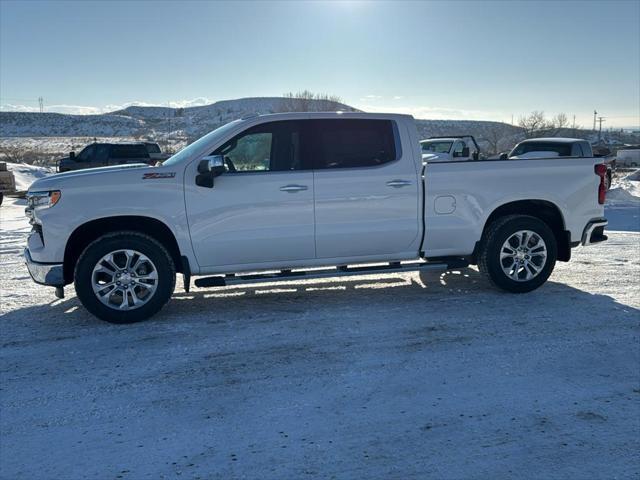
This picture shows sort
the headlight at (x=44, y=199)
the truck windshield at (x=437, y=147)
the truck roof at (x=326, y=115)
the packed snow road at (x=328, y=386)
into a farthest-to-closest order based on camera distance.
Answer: the truck windshield at (x=437, y=147) → the truck roof at (x=326, y=115) → the headlight at (x=44, y=199) → the packed snow road at (x=328, y=386)

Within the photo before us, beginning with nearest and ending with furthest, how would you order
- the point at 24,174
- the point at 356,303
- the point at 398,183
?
1. the point at 398,183
2. the point at 356,303
3. the point at 24,174

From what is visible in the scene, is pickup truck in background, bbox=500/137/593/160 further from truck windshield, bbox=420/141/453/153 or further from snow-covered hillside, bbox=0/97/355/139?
snow-covered hillside, bbox=0/97/355/139

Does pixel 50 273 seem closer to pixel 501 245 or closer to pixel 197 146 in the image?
pixel 197 146

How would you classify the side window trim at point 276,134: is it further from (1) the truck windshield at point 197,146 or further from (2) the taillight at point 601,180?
(2) the taillight at point 601,180

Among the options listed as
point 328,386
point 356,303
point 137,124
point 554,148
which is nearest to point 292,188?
point 356,303

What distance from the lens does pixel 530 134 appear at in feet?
178

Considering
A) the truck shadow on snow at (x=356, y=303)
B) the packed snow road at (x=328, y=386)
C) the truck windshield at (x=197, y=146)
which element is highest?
the truck windshield at (x=197, y=146)

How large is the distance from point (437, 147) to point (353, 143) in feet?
44.0

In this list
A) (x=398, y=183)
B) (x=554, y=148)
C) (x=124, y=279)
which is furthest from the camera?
(x=554, y=148)

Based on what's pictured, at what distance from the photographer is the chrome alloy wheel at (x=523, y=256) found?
6172mm

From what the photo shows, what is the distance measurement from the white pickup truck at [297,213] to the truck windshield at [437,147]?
→ 12103 mm

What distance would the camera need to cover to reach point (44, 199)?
5141mm

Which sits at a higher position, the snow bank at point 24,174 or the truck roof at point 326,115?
the truck roof at point 326,115

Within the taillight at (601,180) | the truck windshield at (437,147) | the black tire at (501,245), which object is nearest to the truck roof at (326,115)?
the black tire at (501,245)
